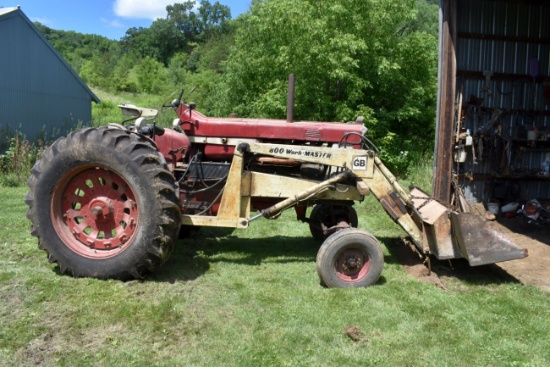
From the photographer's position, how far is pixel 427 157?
13.5m

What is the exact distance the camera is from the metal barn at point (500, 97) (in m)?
8.17

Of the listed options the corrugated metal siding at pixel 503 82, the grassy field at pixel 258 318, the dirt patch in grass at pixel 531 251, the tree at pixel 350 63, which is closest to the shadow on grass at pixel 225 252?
the grassy field at pixel 258 318

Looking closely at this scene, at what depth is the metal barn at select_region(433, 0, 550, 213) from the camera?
817 cm

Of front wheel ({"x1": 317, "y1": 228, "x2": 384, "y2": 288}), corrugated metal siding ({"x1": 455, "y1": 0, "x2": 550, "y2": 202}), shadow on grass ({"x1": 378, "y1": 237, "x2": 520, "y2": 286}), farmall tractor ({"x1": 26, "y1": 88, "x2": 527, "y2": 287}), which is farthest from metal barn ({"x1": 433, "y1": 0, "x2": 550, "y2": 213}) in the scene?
front wheel ({"x1": 317, "y1": 228, "x2": 384, "y2": 288})

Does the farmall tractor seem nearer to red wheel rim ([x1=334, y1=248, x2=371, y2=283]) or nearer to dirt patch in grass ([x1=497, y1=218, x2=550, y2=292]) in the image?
red wheel rim ([x1=334, y1=248, x2=371, y2=283])

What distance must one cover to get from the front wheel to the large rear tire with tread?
1.36 metres

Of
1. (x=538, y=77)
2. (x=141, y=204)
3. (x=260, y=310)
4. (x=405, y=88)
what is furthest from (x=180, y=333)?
(x=405, y=88)

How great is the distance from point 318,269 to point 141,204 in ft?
5.41

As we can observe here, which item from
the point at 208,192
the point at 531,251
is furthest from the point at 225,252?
the point at 531,251

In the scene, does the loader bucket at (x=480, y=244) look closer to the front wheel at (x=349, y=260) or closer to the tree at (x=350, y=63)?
the front wheel at (x=349, y=260)

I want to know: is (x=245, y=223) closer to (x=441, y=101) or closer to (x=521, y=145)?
(x=441, y=101)

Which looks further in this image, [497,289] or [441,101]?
[441,101]

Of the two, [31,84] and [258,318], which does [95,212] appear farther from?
[31,84]

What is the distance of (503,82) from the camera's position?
8.36 m
